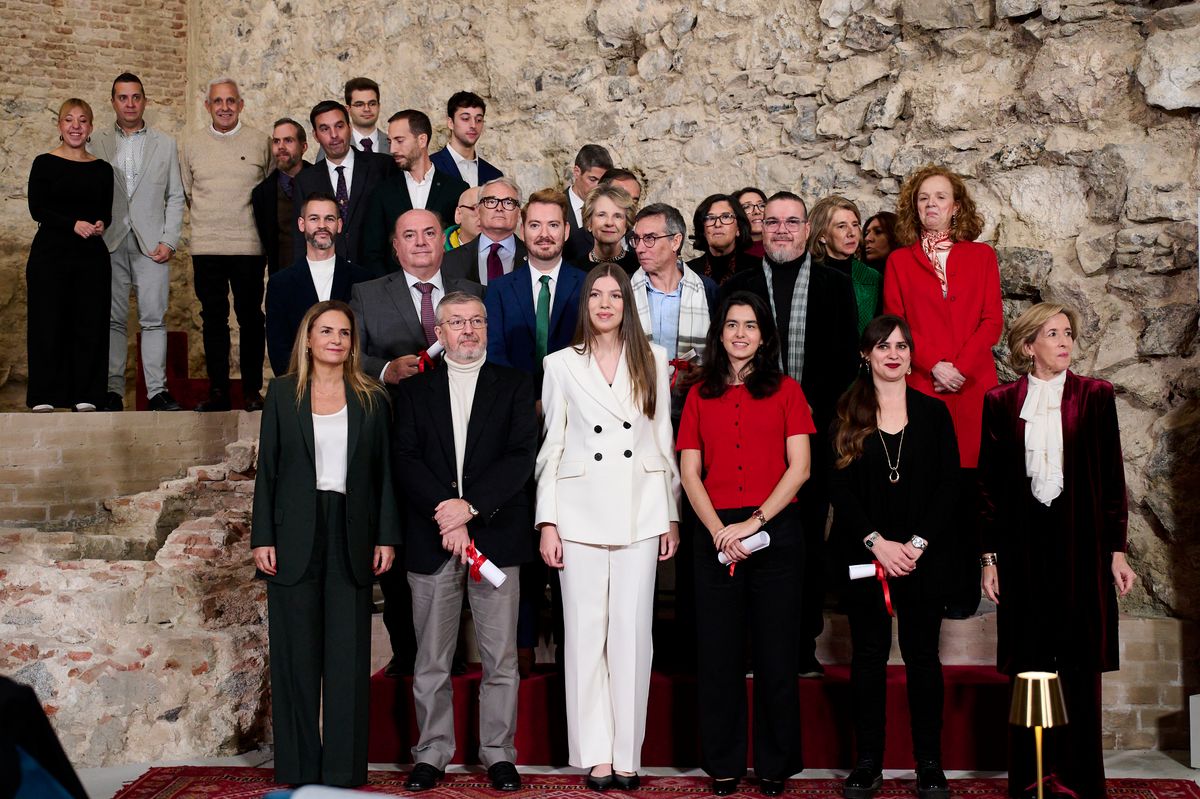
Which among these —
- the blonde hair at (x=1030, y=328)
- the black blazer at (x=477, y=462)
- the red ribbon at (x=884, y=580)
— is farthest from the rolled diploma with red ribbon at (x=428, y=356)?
the blonde hair at (x=1030, y=328)

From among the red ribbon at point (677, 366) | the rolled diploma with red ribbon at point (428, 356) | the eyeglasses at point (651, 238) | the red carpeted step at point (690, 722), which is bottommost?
the red carpeted step at point (690, 722)

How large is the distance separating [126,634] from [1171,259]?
4.82m

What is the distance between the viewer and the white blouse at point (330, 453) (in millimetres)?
4387

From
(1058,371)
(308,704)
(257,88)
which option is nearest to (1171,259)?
(1058,371)

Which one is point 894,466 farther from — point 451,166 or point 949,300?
point 451,166

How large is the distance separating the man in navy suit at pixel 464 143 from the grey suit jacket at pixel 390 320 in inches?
60.8

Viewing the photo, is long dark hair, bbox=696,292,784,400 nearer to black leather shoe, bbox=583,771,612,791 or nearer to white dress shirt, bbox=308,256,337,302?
black leather shoe, bbox=583,771,612,791

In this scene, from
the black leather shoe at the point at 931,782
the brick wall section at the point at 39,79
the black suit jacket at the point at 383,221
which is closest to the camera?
the black leather shoe at the point at 931,782

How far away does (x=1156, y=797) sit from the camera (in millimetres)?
4289

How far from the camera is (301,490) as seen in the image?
14.3 ft

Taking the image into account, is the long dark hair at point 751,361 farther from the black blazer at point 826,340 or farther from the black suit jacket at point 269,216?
the black suit jacket at point 269,216

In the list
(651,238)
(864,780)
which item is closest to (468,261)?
(651,238)

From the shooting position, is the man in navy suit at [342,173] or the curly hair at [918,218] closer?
the curly hair at [918,218]

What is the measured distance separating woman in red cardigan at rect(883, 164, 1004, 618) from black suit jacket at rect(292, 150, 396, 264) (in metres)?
2.61
